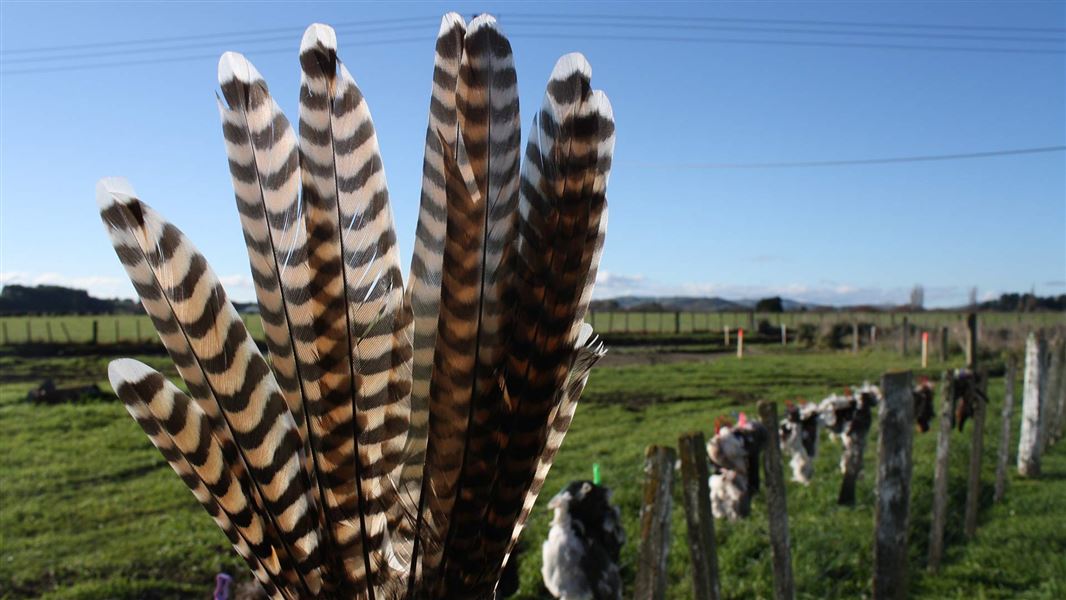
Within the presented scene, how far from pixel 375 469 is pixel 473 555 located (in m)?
0.24

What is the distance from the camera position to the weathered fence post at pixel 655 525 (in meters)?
3.23

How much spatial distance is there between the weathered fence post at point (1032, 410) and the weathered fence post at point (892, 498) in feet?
25.3

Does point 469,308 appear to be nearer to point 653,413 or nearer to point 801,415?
point 801,415

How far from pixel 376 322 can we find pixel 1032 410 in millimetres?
11707

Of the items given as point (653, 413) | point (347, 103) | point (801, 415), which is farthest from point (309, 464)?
point (653, 413)

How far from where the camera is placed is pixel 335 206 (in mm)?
1214

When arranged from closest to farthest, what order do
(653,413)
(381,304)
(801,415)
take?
(381,304) → (801,415) → (653,413)

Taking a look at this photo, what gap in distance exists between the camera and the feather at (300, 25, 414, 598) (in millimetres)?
1171

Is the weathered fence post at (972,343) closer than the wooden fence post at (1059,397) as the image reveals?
Yes

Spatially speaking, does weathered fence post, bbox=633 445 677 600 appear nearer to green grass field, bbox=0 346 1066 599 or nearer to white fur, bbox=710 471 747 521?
white fur, bbox=710 471 747 521

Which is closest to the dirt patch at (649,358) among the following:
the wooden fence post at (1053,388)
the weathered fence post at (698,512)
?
the wooden fence post at (1053,388)

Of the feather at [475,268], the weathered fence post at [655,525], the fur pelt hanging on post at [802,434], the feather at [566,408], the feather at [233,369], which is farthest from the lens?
the fur pelt hanging on post at [802,434]

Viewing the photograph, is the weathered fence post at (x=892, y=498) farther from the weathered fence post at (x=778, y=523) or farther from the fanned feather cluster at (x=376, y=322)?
the fanned feather cluster at (x=376, y=322)

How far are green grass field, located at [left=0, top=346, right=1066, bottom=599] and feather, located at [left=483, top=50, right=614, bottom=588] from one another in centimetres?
537
